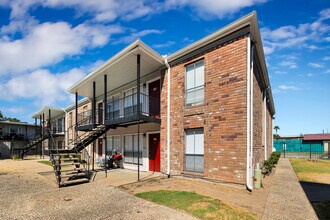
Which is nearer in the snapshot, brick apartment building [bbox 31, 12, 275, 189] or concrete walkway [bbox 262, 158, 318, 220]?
concrete walkway [bbox 262, 158, 318, 220]

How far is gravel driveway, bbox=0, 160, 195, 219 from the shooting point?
538 cm

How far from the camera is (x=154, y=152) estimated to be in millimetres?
12305

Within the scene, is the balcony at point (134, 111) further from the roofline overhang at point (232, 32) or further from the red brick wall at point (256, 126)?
the red brick wall at point (256, 126)

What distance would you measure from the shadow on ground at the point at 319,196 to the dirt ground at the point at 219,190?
53.4 inches

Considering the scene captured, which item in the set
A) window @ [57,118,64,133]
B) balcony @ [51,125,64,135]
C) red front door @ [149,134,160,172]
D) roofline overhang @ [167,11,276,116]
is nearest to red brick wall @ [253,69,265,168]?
roofline overhang @ [167,11,276,116]

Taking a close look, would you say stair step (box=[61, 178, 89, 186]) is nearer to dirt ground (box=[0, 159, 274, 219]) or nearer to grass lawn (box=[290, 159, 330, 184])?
dirt ground (box=[0, 159, 274, 219])

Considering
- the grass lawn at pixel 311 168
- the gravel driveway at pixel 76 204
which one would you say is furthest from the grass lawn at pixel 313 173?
the gravel driveway at pixel 76 204

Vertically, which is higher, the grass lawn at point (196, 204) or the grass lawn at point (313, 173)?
the grass lawn at point (196, 204)

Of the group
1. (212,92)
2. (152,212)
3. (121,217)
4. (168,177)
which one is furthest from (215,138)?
(121,217)

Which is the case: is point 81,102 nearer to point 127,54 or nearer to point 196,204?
point 127,54

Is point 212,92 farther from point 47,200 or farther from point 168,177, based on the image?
point 47,200

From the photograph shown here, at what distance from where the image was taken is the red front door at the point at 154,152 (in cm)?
1204

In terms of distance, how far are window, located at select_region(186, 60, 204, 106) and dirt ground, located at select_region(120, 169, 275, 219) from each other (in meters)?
3.76

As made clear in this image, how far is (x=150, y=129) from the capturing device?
12.6 metres
